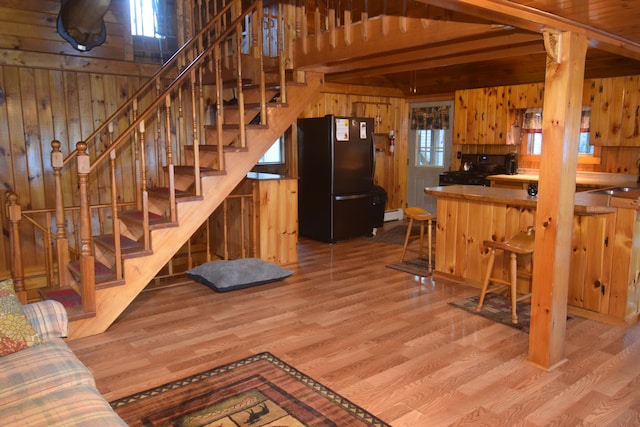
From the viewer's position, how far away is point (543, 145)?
113 inches

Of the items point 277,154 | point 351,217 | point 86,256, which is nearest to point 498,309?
point 351,217

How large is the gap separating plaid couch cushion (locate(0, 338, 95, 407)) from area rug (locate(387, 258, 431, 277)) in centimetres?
354

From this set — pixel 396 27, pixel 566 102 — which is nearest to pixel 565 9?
pixel 566 102

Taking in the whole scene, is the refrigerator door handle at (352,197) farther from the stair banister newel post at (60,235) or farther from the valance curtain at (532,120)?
the stair banister newel post at (60,235)

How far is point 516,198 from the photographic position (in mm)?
4094

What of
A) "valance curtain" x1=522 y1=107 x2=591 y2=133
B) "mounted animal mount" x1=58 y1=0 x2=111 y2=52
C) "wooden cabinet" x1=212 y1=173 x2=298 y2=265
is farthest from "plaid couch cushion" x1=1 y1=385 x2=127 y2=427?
"valance curtain" x1=522 y1=107 x2=591 y2=133

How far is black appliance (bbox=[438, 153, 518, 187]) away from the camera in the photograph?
6.79 m

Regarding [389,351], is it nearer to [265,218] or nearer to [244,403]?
[244,403]

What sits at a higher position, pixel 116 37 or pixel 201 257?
pixel 116 37

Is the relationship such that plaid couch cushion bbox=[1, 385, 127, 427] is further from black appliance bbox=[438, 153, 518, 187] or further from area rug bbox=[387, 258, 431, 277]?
black appliance bbox=[438, 153, 518, 187]

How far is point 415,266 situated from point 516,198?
153 centimetres

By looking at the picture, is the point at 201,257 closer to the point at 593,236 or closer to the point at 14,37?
the point at 14,37

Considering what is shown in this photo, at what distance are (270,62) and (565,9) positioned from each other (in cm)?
320

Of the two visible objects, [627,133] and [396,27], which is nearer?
[396,27]
